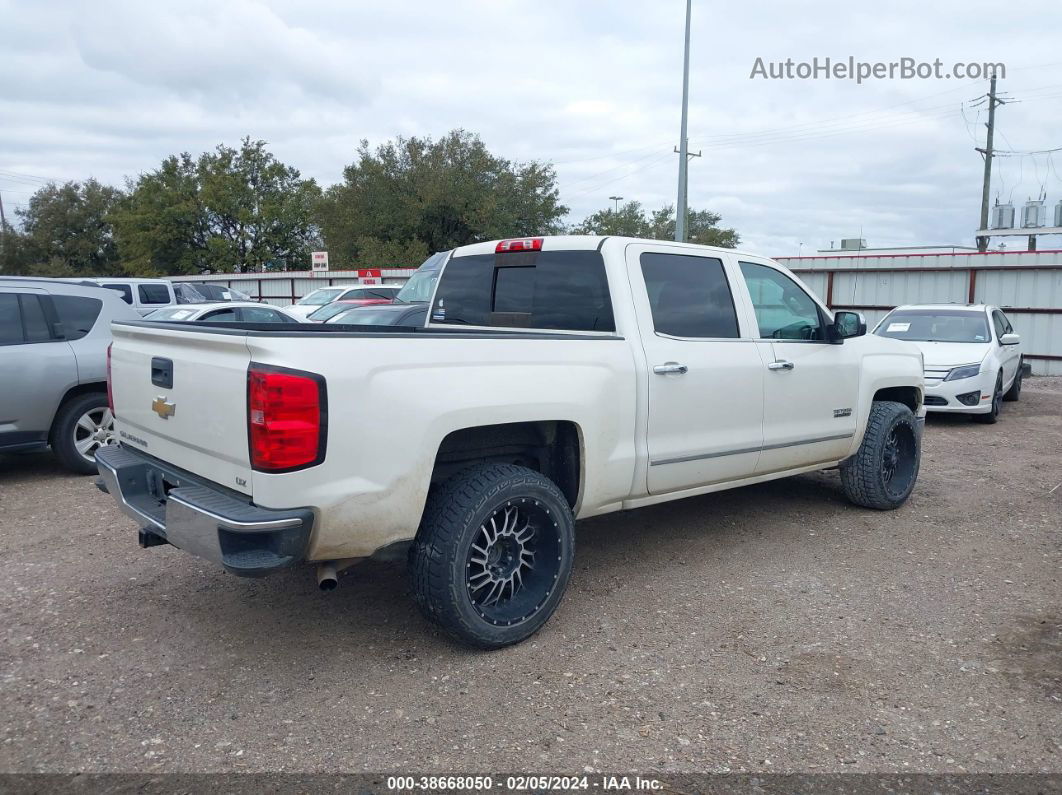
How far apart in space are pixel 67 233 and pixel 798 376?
62231 mm

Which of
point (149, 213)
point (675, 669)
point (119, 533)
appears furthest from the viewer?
point (149, 213)

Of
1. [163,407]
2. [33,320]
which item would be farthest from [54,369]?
[163,407]

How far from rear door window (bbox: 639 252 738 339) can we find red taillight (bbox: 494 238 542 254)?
628mm

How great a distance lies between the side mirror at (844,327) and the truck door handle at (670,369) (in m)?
1.56

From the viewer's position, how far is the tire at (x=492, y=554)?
11.8ft

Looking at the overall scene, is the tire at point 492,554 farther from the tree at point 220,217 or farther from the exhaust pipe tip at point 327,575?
the tree at point 220,217

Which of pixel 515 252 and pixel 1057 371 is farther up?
pixel 515 252

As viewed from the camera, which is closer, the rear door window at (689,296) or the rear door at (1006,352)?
the rear door window at (689,296)

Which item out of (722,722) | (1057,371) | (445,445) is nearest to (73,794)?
(445,445)

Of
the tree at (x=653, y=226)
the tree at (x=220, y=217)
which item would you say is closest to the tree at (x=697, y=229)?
the tree at (x=653, y=226)

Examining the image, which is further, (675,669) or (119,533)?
(119,533)

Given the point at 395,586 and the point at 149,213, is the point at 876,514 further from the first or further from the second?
the point at 149,213

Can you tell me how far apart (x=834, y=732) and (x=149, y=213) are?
48247 mm

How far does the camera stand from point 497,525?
387 cm
